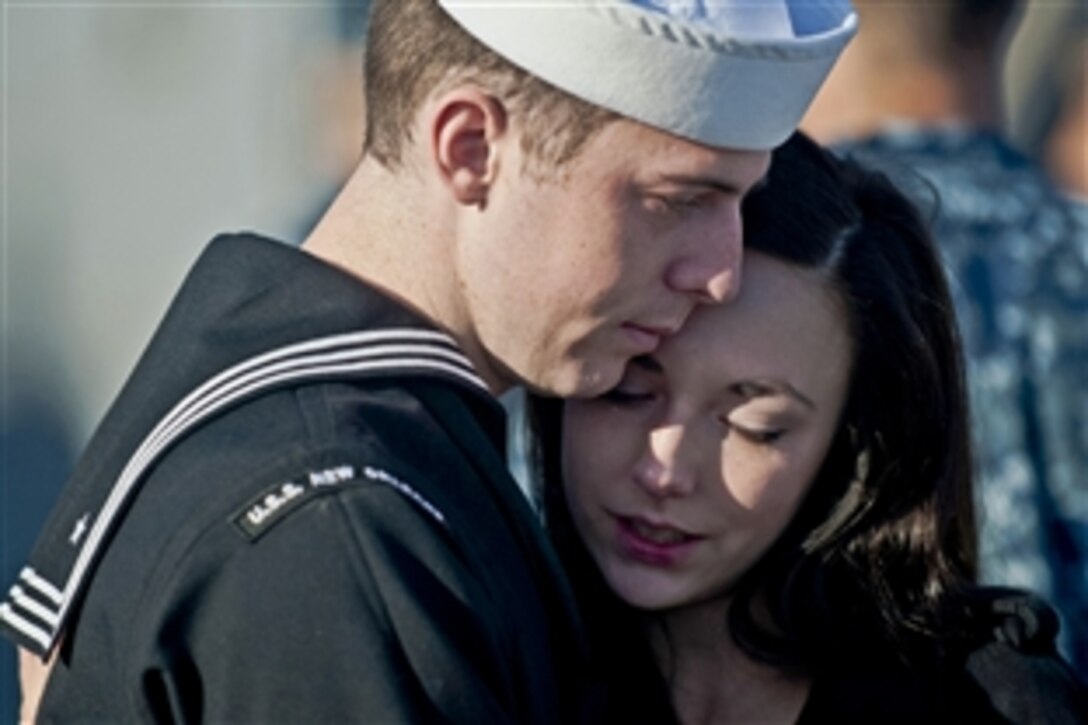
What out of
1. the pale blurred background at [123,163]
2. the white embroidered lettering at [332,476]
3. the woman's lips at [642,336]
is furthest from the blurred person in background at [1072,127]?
the white embroidered lettering at [332,476]

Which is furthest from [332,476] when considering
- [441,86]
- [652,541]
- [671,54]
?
[652,541]

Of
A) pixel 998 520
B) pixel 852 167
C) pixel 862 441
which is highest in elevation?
pixel 852 167

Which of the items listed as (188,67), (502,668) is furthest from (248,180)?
(502,668)

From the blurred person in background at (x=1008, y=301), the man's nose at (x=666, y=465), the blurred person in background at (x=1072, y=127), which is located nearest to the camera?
the man's nose at (x=666, y=465)

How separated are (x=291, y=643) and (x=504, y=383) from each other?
0.47 meters

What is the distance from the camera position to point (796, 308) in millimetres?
2764

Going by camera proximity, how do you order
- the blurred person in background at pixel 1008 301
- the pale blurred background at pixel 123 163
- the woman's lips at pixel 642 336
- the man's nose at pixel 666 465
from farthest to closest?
the pale blurred background at pixel 123 163 < the blurred person in background at pixel 1008 301 < the man's nose at pixel 666 465 < the woman's lips at pixel 642 336

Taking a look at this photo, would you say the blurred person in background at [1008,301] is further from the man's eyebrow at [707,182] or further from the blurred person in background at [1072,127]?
the blurred person in background at [1072,127]

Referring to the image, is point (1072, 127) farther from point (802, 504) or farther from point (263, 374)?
point (263, 374)

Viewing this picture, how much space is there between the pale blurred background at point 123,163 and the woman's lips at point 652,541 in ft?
6.76

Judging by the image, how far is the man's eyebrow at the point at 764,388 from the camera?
2.71 metres

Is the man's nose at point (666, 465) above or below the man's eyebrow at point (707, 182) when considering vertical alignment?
below

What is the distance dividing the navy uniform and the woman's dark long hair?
0.43 m

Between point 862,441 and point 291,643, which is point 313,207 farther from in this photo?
point 291,643
